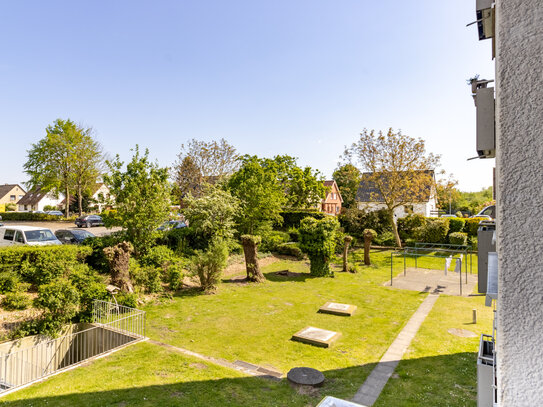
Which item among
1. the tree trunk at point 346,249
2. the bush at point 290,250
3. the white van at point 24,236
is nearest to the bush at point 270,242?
the bush at point 290,250

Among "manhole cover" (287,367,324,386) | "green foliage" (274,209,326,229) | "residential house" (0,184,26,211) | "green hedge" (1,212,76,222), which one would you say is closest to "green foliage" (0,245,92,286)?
"manhole cover" (287,367,324,386)

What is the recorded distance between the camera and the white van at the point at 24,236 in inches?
686

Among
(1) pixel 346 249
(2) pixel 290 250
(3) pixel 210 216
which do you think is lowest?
(2) pixel 290 250

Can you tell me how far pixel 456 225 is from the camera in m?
27.7

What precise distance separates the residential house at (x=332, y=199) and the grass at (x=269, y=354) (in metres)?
40.2

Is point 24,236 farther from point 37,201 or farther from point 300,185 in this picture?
point 37,201

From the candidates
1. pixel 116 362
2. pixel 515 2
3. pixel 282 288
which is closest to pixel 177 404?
pixel 116 362

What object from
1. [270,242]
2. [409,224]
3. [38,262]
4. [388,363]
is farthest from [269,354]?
[409,224]

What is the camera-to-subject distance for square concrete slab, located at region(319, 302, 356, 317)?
41.2ft

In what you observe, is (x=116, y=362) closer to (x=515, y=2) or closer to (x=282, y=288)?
(x=282, y=288)

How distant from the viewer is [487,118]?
3.62 metres

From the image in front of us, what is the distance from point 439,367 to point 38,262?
49.7 feet

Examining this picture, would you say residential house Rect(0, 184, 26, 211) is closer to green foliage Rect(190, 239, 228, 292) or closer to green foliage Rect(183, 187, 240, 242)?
green foliage Rect(183, 187, 240, 242)

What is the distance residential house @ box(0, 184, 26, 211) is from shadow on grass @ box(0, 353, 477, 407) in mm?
79702
